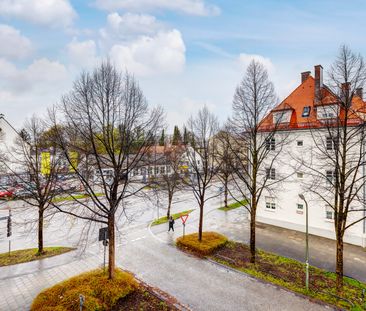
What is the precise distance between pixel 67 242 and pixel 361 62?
74.1 ft

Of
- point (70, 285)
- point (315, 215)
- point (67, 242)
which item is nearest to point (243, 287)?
point (70, 285)

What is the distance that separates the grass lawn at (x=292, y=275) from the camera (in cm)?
1126

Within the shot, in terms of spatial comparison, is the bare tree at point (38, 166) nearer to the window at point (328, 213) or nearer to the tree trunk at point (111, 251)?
the tree trunk at point (111, 251)

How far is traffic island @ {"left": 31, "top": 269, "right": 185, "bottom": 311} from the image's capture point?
31.7 feet

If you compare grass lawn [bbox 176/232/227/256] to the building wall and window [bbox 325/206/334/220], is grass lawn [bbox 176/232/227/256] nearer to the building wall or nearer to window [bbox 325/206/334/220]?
the building wall

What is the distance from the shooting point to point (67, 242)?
61.9 ft

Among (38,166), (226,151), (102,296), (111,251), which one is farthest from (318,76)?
(38,166)

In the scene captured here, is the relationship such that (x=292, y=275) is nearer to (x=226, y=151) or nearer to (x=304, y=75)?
(x=226, y=151)

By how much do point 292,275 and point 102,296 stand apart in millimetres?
10581

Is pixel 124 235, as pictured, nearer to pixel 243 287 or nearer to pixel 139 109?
pixel 243 287

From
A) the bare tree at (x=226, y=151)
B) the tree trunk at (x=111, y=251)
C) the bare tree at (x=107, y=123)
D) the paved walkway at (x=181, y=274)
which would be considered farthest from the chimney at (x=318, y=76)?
the tree trunk at (x=111, y=251)

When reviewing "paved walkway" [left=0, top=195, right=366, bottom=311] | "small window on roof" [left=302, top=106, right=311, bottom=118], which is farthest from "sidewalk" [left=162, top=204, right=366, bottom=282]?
"small window on roof" [left=302, top=106, right=311, bottom=118]

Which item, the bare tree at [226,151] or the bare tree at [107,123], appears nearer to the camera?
the bare tree at [107,123]

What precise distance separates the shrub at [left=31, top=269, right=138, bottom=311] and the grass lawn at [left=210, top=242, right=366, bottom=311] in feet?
22.7
